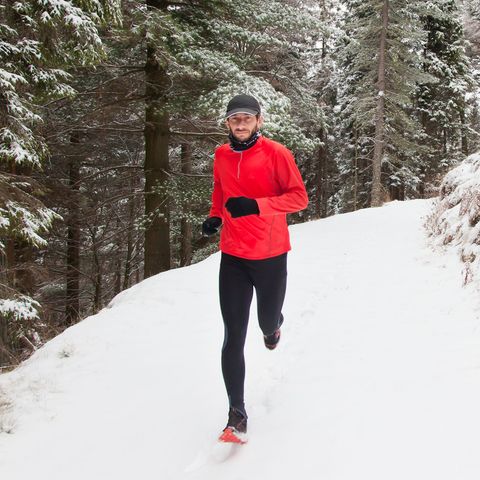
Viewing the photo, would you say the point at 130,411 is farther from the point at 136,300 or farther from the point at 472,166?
the point at 472,166

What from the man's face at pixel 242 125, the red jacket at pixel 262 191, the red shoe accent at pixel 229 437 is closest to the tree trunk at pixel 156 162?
the red jacket at pixel 262 191

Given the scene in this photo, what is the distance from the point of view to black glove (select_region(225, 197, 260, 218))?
3.03m

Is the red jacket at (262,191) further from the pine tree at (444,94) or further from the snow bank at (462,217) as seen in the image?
the pine tree at (444,94)

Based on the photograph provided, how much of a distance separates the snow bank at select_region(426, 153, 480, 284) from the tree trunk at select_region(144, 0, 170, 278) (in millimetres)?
5645

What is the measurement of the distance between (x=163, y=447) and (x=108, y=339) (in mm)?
2282

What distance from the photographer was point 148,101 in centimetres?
1020

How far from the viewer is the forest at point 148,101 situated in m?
5.55

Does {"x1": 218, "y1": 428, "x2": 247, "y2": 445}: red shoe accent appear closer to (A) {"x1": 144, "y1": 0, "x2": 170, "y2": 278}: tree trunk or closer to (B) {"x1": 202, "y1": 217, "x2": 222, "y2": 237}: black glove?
(B) {"x1": 202, "y1": 217, "x2": 222, "y2": 237}: black glove

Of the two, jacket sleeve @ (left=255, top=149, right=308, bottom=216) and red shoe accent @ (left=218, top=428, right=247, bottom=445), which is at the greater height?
jacket sleeve @ (left=255, top=149, right=308, bottom=216)

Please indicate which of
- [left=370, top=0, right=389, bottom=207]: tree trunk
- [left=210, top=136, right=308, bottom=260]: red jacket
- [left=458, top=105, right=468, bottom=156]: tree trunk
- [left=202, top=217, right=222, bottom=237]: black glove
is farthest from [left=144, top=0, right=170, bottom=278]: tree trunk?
[left=458, top=105, right=468, bottom=156]: tree trunk

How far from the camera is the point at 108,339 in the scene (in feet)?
17.5

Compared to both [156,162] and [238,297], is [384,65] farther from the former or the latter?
[238,297]

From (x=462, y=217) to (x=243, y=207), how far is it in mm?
6311

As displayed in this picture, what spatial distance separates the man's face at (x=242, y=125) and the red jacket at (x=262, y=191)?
0.10 metres
